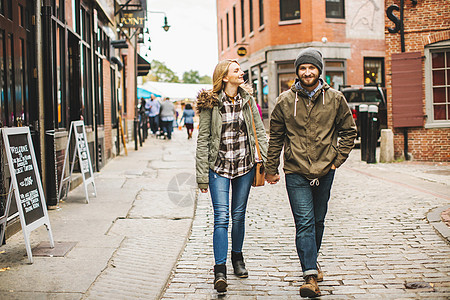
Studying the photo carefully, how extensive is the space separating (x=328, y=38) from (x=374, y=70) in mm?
2955

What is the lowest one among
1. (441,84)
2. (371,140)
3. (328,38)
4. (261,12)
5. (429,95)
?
(371,140)

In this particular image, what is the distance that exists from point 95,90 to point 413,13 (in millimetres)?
7949

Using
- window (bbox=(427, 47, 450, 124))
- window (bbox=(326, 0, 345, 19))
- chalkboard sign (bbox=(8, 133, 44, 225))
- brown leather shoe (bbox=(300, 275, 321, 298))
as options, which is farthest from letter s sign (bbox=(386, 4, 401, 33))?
window (bbox=(326, 0, 345, 19))

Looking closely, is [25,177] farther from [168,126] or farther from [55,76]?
[168,126]

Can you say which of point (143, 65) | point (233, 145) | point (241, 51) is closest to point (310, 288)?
point (233, 145)

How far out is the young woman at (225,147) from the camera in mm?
4430

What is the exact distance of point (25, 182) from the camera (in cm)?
532

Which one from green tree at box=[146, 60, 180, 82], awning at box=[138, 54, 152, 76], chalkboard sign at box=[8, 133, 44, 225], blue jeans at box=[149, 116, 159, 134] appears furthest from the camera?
green tree at box=[146, 60, 180, 82]

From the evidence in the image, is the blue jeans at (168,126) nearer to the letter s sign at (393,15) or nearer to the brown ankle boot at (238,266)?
the letter s sign at (393,15)

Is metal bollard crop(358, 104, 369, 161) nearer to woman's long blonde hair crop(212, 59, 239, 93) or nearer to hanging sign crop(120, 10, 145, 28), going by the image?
hanging sign crop(120, 10, 145, 28)

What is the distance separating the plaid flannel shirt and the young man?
38 centimetres

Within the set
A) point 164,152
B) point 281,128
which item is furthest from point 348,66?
point 281,128

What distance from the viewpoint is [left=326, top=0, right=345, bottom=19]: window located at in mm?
26922

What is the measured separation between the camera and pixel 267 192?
30.7 ft
